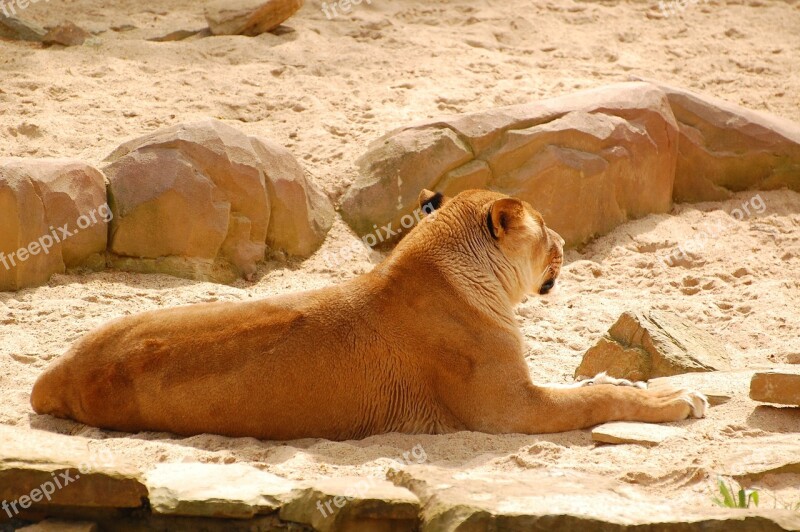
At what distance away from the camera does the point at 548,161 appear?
9.82 metres

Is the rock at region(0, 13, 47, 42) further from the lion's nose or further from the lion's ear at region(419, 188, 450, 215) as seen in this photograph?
the lion's nose

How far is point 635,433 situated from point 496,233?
4.92 feet

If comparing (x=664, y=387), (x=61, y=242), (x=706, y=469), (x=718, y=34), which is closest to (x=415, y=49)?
(x=718, y=34)

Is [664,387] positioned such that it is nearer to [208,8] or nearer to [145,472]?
[145,472]

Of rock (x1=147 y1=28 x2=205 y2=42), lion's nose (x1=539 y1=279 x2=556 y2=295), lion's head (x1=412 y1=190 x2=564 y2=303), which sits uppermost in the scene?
rock (x1=147 y1=28 x2=205 y2=42)

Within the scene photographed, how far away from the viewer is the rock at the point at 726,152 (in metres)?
10.7

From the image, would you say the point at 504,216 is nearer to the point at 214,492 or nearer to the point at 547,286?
the point at 547,286

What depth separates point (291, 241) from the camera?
9.10 meters

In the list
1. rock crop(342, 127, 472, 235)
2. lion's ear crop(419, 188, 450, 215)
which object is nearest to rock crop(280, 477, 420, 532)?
lion's ear crop(419, 188, 450, 215)

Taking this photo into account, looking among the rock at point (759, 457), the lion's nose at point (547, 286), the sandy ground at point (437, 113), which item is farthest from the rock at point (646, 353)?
the rock at point (759, 457)

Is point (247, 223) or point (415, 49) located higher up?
point (415, 49)

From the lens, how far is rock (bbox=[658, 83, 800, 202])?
35.1 ft

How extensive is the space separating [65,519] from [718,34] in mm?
11403

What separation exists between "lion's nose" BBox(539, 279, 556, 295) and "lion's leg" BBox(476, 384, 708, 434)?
1004 millimetres
